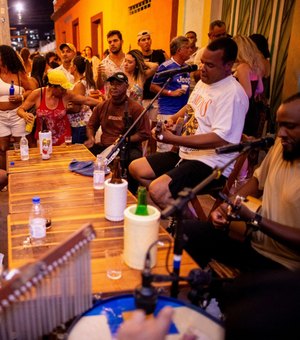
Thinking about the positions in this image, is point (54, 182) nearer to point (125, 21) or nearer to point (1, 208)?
point (1, 208)

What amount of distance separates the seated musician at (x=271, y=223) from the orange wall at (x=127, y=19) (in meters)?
5.64

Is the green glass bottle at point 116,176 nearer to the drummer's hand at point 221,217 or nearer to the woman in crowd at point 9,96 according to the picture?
the drummer's hand at point 221,217

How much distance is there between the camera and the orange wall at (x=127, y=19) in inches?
275

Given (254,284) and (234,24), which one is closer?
(254,284)

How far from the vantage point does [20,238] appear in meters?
1.61

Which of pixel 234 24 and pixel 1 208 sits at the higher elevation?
pixel 234 24

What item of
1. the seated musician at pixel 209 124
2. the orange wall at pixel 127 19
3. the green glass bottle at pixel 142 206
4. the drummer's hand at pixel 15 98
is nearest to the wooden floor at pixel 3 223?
the drummer's hand at pixel 15 98

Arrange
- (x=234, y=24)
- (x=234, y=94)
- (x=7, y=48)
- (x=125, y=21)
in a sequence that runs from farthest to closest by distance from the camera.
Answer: (x=125, y=21) < (x=234, y=24) < (x=7, y=48) < (x=234, y=94)

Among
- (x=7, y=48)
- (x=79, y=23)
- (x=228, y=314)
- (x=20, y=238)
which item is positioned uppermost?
(x=79, y=23)

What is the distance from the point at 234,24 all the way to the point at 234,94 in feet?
10.9

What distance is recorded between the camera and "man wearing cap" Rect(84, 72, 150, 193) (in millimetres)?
3629

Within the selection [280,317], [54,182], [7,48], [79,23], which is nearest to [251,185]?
[54,182]

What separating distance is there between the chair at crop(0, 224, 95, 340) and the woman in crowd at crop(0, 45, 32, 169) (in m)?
3.68

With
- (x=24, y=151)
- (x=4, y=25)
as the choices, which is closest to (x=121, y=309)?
→ (x=24, y=151)
